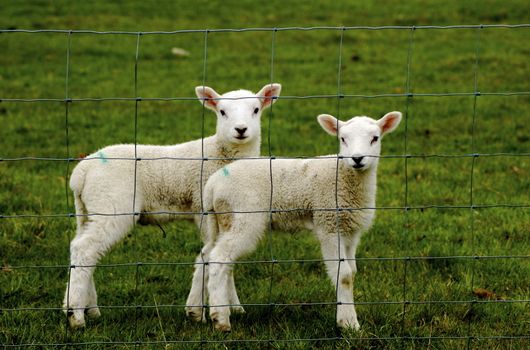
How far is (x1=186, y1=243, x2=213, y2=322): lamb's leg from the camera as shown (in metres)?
5.10

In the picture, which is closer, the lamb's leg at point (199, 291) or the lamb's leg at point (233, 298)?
the lamb's leg at point (199, 291)

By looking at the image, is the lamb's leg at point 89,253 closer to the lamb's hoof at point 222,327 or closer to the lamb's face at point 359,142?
the lamb's hoof at point 222,327

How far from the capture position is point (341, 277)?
190 inches

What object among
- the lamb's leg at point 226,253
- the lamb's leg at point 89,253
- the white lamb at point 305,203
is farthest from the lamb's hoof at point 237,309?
the lamb's leg at point 89,253

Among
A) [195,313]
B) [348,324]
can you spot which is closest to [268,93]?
[195,313]

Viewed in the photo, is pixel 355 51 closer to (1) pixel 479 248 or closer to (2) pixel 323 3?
(2) pixel 323 3

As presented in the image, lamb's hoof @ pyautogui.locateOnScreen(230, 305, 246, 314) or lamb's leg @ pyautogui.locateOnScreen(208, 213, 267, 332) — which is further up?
lamb's leg @ pyautogui.locateOnScreen(208, 213, 267, 332)

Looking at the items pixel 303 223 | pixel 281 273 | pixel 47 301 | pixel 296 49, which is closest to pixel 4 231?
pixel 47 301

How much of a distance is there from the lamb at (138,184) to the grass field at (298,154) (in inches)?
12.1

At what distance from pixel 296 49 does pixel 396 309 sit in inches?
450

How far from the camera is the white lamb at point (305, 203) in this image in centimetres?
486

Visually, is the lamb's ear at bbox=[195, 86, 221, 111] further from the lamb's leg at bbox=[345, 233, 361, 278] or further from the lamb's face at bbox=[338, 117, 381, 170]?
the lamb's leg at bbox=[345, 233, 361, 278]

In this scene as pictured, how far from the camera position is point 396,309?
16.4 ft

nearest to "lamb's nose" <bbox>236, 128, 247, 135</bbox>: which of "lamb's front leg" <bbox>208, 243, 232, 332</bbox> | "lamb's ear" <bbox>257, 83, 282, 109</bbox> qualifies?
"lamb's ear" <bbox>257, 83, 282, 109</bbox>
